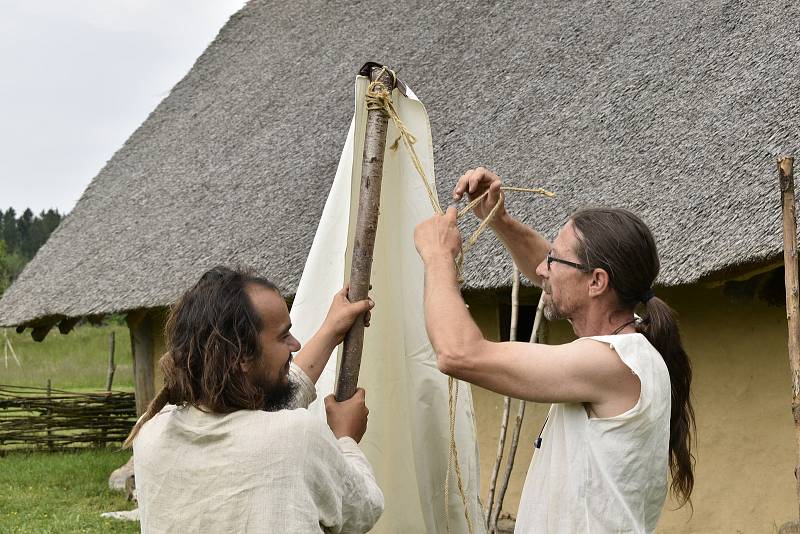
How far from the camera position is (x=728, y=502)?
4727 millimetres

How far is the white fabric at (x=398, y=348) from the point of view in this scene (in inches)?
94.7

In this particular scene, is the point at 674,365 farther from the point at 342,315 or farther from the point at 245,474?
the point at 245,474

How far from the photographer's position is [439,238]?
2035 mm

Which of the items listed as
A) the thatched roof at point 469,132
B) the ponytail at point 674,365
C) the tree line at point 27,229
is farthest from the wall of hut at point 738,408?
the tree line at point 27,229

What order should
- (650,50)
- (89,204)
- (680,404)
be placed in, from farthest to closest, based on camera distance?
(89,204)
(650,50)
(680,404)

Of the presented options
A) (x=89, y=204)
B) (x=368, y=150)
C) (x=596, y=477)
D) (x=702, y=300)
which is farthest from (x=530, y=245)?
(x=89, y=204)

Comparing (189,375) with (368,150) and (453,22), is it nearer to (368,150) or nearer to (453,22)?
(368,150)

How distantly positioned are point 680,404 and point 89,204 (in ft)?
31.0

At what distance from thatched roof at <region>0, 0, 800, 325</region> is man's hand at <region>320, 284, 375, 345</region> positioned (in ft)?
7.68

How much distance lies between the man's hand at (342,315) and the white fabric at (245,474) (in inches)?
17.5

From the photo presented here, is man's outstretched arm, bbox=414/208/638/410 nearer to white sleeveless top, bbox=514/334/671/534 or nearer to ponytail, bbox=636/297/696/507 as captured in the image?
white sleeveless top, bbox=514/334/671/534

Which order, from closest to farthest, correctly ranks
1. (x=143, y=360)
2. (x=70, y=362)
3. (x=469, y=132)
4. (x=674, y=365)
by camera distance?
(x=674, y=365)
(x=469, y=132)
(x=143, y=360)
(x=70, y=362)

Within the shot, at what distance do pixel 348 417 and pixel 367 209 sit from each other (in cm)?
49

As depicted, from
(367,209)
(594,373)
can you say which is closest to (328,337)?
(367,209)
